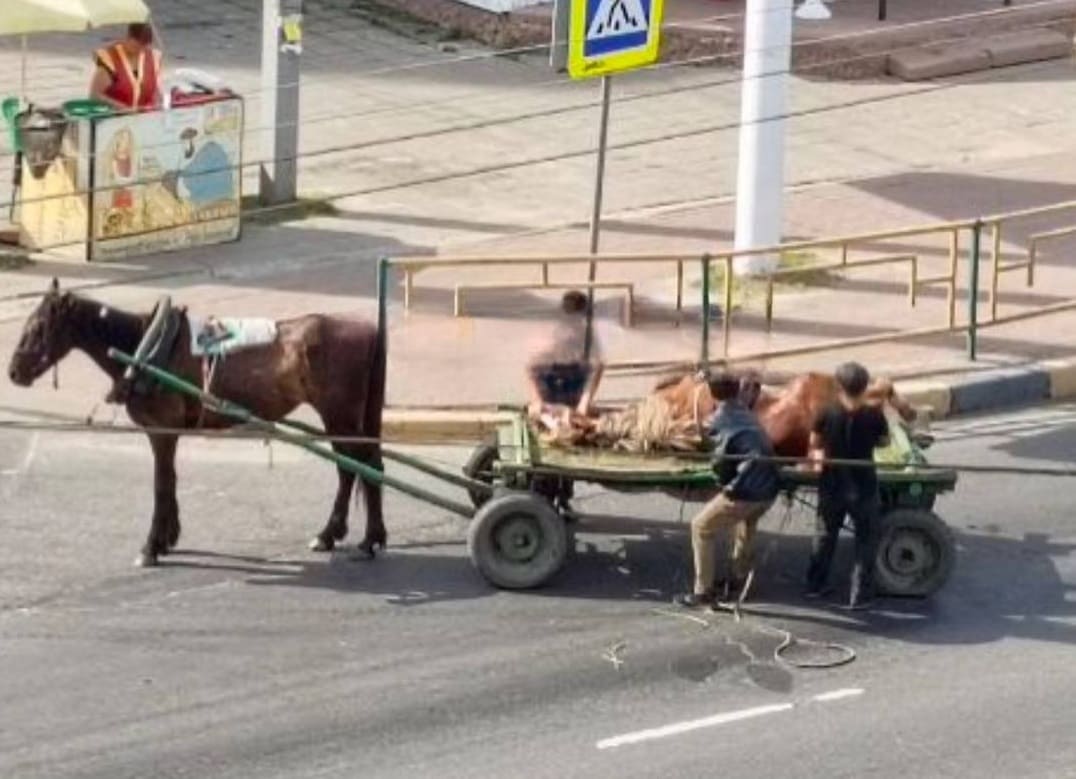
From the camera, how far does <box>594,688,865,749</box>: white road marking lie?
14.4 m

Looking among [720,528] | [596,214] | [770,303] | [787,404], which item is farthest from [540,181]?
[720,528]

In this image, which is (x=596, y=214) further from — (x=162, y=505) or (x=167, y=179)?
(x=162, y=505)

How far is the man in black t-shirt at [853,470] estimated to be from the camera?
16.0 meters

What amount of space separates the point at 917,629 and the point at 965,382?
4212mm

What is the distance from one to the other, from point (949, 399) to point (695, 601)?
13.6 ft

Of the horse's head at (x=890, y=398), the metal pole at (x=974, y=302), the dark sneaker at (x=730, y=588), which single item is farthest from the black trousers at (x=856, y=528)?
the metal pole at (x=974, y=302)

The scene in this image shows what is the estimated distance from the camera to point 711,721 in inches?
577

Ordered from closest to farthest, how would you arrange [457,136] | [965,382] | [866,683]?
[866,683], [965,382], [457,136]

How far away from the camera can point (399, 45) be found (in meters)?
27.6

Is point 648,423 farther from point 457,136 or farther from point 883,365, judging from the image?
point 457,136

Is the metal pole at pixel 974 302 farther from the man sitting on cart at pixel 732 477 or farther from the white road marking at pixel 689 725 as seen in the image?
the white road marking at pixel 689 725

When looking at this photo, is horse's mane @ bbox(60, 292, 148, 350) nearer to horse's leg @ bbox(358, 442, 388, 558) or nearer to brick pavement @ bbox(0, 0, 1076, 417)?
horse's leg @ bbox(358, 442, 388, 558)

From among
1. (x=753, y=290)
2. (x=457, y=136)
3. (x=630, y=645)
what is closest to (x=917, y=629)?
(x=630, y=645)

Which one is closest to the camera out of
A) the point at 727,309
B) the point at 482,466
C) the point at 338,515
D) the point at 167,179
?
the point at 338,515
